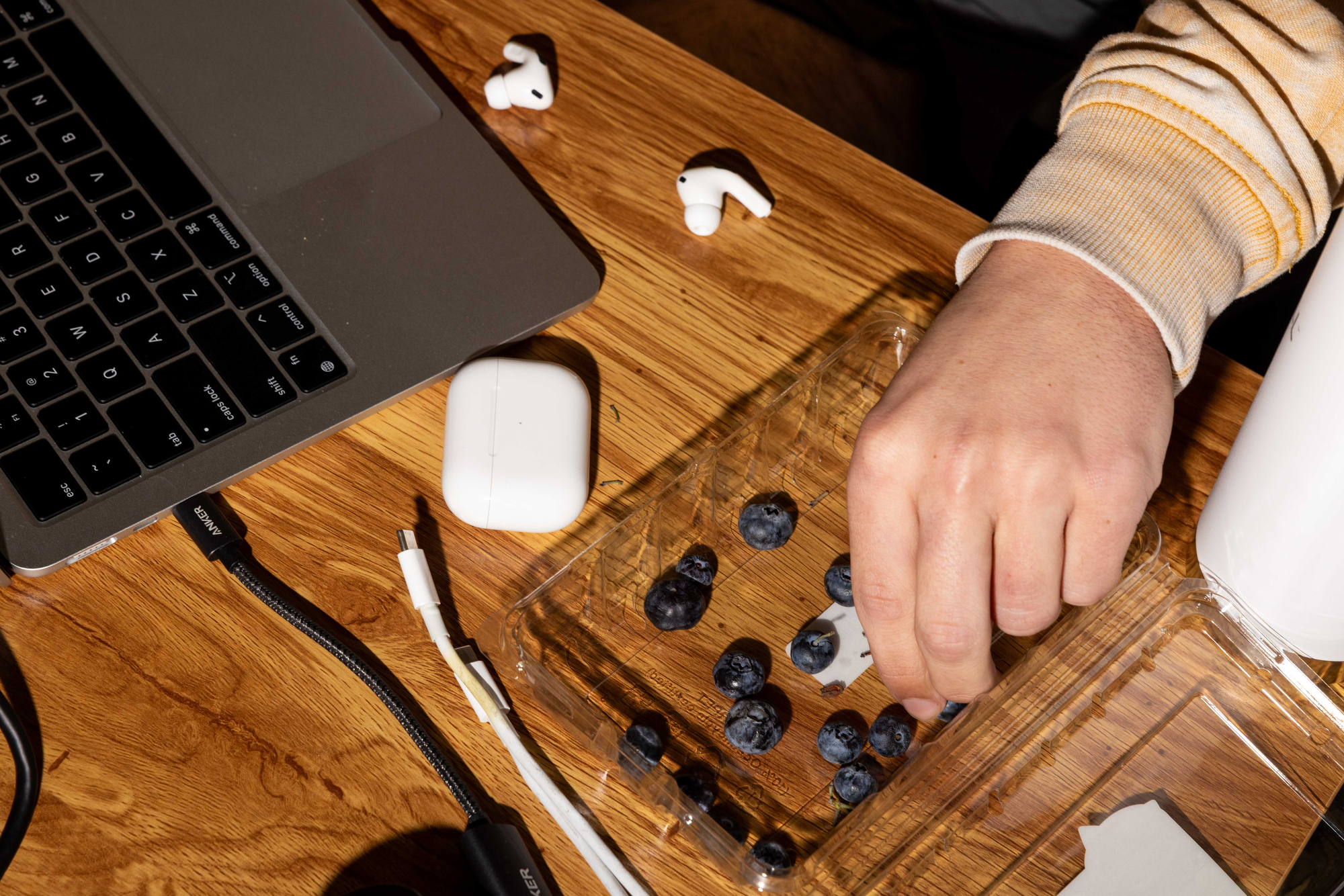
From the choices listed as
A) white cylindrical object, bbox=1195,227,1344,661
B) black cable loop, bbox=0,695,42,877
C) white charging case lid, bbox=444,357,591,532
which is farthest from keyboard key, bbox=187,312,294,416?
white cylindrical object, bbox=1195,227,1344,661

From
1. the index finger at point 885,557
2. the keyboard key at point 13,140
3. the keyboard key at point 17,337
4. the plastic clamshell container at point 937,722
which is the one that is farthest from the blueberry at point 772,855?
the keyboard key at point 13,140

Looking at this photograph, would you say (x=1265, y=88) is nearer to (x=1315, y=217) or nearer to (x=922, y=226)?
(x=1315, y=217)

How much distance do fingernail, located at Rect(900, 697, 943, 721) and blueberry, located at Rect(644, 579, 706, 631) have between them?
0.13 metres

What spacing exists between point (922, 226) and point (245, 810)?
552 mm

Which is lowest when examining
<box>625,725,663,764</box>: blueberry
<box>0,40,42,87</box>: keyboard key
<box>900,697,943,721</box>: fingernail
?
<box>625,725,663,764</box>: blueberry

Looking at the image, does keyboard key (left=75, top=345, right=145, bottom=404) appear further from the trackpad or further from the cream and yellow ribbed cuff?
the cream and yellow ribbed cuff

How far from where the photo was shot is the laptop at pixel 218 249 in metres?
0.56

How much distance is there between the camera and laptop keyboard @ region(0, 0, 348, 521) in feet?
1.81

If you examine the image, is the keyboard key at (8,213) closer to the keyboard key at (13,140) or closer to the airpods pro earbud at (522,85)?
the keyboard key at (13,140)

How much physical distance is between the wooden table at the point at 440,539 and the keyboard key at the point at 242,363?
0.15ft

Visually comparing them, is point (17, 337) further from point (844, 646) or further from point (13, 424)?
point (844, 646)

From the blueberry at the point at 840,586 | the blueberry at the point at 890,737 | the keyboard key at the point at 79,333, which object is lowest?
the blueberry at the point at 890,737

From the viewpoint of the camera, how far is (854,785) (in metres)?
0.52

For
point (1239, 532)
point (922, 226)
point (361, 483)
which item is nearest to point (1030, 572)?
point (1239, 532)
